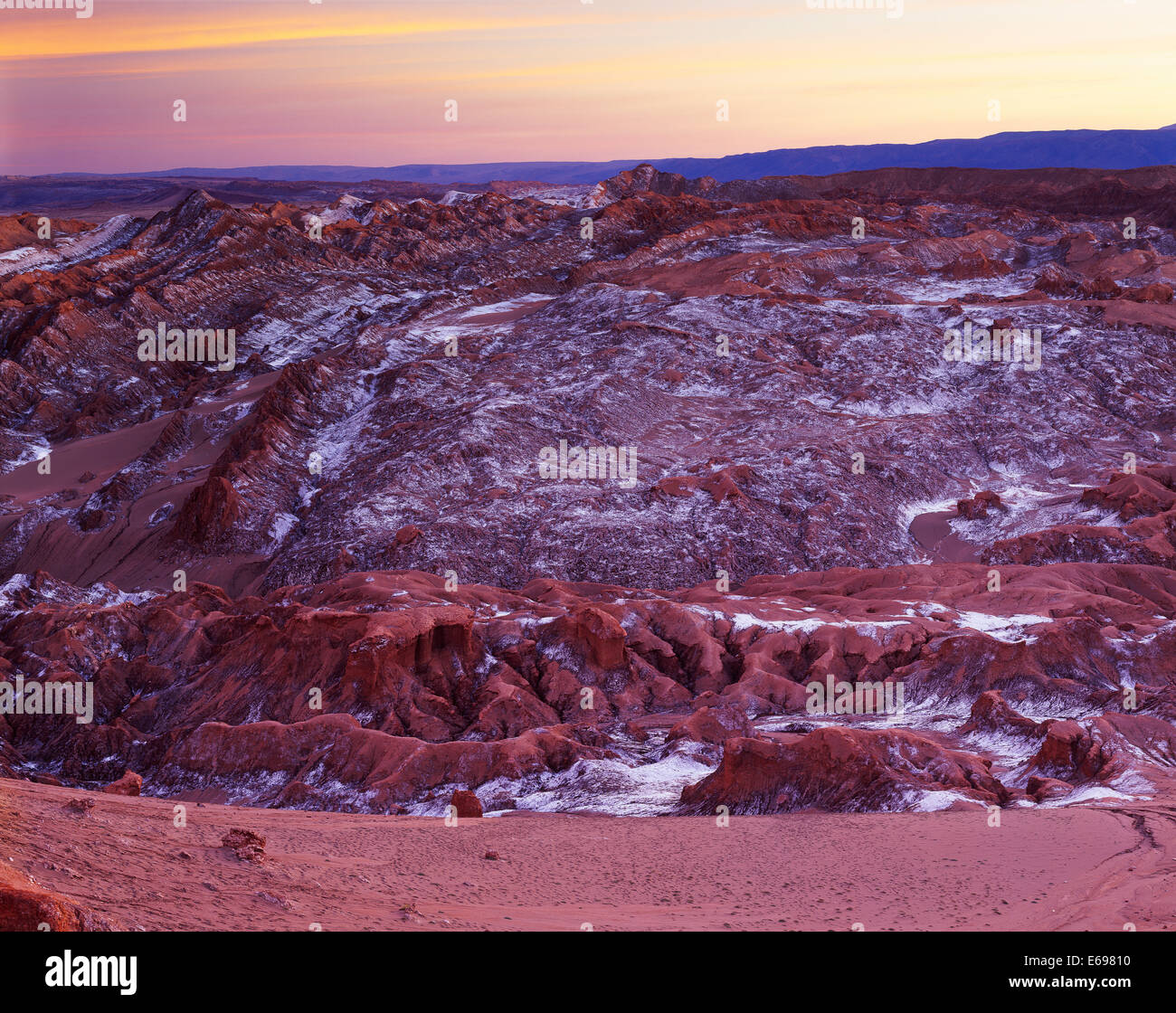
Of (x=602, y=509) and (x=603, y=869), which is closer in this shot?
(x=603, y=869)

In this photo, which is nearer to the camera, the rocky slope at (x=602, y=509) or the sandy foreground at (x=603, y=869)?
the sandy foreground at (x=603, y=869)

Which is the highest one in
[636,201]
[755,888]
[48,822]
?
[636,201]

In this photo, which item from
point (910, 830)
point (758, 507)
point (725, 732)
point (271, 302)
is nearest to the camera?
point (910, 830)

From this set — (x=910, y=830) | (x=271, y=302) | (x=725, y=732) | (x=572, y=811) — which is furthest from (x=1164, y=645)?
(x=271, y=302)

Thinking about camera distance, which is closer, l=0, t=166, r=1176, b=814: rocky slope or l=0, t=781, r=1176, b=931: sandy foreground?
l=0, t=781, r=1176, b=931: sandy foreground

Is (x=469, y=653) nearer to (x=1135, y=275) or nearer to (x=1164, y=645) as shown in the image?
(x=1164, y=645)

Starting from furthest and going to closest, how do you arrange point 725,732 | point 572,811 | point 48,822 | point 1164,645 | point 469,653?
point 469,653, point 1164,645, point 725,732, point 572,811, point 48,822

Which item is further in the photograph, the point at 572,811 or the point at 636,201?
the point at 636,201

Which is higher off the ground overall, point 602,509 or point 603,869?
point 602,509
